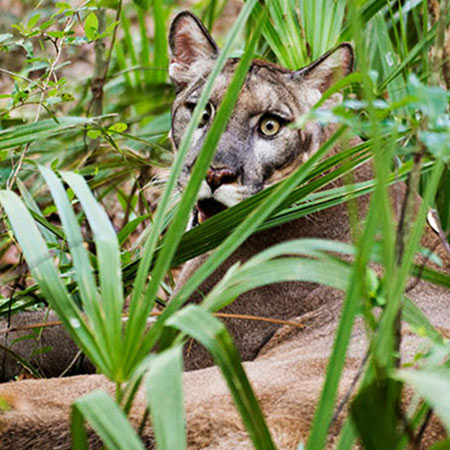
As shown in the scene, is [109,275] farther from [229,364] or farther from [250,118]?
[250,118]

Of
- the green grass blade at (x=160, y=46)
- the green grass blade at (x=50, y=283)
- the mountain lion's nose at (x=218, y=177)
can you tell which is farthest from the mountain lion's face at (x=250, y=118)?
the green grass blade at (x=50, y=283)

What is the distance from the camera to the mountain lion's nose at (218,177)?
306 centimetres

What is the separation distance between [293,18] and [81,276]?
2.14 m

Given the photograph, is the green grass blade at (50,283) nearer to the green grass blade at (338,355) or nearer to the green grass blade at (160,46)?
the green grass blade at (338,355)

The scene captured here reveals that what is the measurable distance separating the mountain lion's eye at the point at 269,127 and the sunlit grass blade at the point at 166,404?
2.09 m

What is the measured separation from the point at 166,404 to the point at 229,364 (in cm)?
16

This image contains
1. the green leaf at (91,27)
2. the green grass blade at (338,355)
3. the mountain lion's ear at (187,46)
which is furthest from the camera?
the mountain lion's ear at (187,46)

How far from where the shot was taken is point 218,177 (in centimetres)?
306

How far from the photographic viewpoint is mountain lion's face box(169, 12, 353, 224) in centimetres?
312

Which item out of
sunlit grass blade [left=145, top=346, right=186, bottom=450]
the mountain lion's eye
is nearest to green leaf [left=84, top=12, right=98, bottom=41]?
the mountain lion's eye

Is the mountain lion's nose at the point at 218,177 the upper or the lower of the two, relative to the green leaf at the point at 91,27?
lower

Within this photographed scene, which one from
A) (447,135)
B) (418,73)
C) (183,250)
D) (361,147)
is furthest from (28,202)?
(418,73)

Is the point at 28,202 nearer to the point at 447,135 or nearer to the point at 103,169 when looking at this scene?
the point at 103,169

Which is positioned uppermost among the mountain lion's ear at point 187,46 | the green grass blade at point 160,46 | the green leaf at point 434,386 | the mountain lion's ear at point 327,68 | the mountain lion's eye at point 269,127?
the green grass blade at point 160,46
